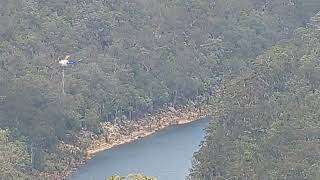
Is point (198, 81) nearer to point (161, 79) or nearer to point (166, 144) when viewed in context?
point (161, 79)

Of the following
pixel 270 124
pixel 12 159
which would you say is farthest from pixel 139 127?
pixel 270 124

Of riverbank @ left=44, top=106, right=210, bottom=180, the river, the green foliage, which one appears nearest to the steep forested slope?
the river

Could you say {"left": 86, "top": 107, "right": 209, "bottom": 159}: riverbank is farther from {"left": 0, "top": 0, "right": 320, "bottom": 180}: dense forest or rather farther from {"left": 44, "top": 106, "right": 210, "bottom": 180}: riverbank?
{"left": 0, "top": 0, "right": 320, "bottom": 180}: dense forest

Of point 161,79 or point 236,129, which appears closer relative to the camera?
point 236,129

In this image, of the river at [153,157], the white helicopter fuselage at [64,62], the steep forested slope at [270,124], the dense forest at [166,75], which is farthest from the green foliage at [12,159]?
the white helicopter fuselage at [64,62]

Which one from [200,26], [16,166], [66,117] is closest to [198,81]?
[200,26]

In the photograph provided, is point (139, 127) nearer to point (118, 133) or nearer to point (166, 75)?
point (118, 133)
